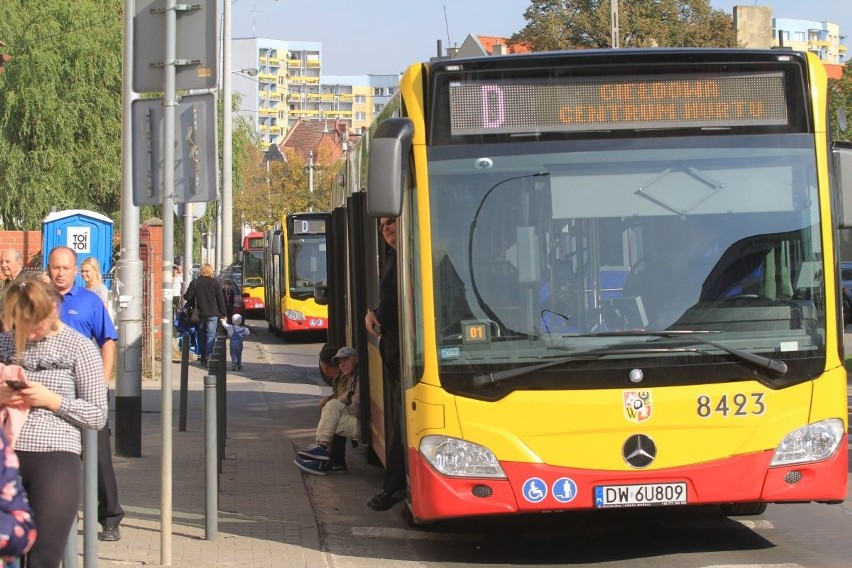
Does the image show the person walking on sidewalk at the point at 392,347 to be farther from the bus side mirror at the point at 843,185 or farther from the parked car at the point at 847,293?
the parked car at the point at 847,293

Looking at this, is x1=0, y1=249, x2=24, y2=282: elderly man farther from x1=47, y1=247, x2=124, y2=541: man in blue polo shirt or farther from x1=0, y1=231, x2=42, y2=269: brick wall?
x1=0, y1=231, x2=42, y2=269: brick wall

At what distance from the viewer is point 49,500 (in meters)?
5.14

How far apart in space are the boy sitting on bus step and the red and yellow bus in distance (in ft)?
117

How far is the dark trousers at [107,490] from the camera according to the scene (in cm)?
771

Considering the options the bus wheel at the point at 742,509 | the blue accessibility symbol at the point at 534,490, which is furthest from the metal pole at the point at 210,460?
the bus wheel at the point at 742,509

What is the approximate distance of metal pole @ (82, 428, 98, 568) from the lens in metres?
6.14

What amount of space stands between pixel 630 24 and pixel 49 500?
50.7m

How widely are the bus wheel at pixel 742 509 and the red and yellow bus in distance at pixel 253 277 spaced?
38420mm

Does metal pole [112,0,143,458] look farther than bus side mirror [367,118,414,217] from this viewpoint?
Yes

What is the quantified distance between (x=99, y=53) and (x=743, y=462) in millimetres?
26303

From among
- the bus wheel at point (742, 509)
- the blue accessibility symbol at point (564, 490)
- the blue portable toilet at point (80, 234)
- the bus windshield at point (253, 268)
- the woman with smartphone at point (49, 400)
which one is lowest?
the bus wheel at point (742, 509)

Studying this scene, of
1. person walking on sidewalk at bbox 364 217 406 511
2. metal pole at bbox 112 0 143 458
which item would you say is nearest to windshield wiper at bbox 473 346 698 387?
person walking on sidewalk at bbox 364 217 406 511

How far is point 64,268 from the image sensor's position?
7.60 m

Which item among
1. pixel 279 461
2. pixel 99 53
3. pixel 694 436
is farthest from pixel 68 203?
pixel 694 436
